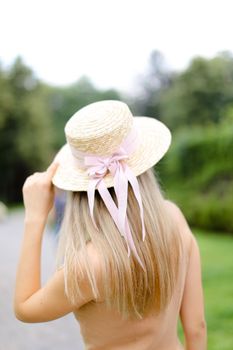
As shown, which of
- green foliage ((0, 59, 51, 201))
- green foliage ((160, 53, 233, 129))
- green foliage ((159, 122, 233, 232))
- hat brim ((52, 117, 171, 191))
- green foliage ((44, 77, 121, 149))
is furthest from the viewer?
green foliage ((44, 77, 121, 149))

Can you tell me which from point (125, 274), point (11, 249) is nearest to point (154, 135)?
point (125, 274)

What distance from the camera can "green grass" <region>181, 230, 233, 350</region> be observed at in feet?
14.1

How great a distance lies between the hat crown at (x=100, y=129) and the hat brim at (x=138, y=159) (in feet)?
0.20

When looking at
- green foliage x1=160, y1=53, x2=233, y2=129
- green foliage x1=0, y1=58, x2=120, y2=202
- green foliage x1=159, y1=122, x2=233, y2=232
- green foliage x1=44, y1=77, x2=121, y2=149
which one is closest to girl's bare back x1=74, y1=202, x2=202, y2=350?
green foliage x1=159, y1=122, x2=233, y2=232

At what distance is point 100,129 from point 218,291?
16.0 ft

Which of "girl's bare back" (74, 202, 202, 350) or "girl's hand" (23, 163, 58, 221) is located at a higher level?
"girl's hand" (23, 163, 58, 221)

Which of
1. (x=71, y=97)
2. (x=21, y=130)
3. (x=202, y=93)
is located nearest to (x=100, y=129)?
(x=202, y=93)

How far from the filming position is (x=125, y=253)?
1.39 m

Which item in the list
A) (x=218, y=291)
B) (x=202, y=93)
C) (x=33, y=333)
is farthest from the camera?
(x=202, y=93)

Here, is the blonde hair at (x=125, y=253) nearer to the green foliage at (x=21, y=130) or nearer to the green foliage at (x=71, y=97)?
the green foliage at (x=21, y=130)

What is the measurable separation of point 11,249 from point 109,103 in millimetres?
9282

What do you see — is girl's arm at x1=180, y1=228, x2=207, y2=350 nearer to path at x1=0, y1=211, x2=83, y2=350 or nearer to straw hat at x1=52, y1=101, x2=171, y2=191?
straw hat at x1=52, y1=101, x2=171, y2=191

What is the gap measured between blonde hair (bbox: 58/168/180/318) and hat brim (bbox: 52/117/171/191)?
1.0 inches

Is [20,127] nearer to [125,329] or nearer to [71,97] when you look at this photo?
[71,97]
